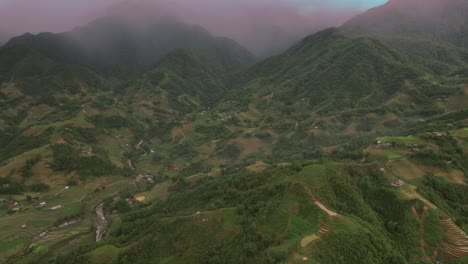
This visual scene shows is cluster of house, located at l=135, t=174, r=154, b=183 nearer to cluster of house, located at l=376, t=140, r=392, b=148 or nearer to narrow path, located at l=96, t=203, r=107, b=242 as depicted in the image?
narrow path, located at l=96, t=203, r=107, b=242

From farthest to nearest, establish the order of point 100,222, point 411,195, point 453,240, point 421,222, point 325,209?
point 100,222, point 411,195, point 421,222, point 325,209, point 453,240

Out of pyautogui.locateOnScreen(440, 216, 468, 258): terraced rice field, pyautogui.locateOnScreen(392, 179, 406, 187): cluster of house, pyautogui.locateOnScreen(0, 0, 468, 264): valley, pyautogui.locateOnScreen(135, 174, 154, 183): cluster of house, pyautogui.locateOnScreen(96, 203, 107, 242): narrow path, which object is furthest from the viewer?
pyautogui.locateOnScreen(135, 174, 154, 183): cluster of house

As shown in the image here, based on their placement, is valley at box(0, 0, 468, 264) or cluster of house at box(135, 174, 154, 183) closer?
valley at box(0, 0, 468, 264)

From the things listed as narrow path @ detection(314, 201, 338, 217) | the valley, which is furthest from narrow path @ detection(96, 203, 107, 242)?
narrow path @ detection(314, 201, 338, 217)

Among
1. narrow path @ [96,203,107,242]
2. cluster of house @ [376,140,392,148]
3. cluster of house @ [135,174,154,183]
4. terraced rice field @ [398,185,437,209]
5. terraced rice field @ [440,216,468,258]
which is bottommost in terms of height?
cluster of house @ [135,174,154,183]

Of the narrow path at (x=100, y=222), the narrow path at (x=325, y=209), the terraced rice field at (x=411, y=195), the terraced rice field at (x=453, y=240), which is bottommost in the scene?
the narrow path at (x=100, y=222)

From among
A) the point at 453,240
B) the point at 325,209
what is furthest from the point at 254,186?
the point at 453,240

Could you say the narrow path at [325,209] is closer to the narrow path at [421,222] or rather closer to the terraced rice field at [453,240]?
the narrow path at [421,222]

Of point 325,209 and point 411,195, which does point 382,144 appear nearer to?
point 411,195

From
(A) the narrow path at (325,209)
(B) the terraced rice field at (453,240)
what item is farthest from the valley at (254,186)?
(A) the narrow path at (325,209)

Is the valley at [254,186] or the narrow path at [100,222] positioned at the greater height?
the valley at [254,186]

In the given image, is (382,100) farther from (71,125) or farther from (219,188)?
(71,125)

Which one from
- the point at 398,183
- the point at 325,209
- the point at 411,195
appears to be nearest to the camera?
the point at 325,209
